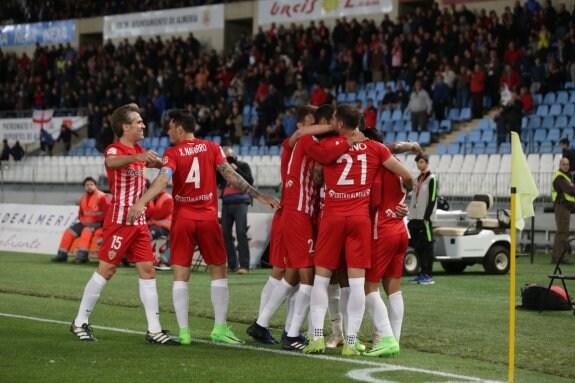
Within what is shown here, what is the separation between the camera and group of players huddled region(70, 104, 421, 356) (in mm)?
9508

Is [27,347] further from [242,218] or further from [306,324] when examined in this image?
[242,218]

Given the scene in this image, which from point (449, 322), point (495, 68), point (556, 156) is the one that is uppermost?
point (495, 68)

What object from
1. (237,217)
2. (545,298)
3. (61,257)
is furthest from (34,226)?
(545,298)

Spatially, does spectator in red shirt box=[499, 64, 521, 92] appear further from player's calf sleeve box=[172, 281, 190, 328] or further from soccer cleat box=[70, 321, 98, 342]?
soccer cleat box=[70, 321, 98, 342]

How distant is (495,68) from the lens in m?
29.2

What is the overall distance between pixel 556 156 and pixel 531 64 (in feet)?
14.1

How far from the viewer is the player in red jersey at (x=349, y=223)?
947cm

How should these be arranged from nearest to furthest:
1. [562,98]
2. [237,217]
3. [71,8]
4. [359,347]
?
[359,347]
[237,217]
[562,98]
[71,8]

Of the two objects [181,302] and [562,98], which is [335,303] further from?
[562,98]

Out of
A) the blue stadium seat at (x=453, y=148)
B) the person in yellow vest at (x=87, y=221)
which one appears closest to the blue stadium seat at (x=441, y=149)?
the blue stadium seat at (x=453, y=148)

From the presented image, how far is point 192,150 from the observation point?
401 inches

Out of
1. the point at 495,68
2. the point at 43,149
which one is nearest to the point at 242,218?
the point at 495,68

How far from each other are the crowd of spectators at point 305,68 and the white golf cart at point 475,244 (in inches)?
373

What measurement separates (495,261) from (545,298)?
6190 millimetres
